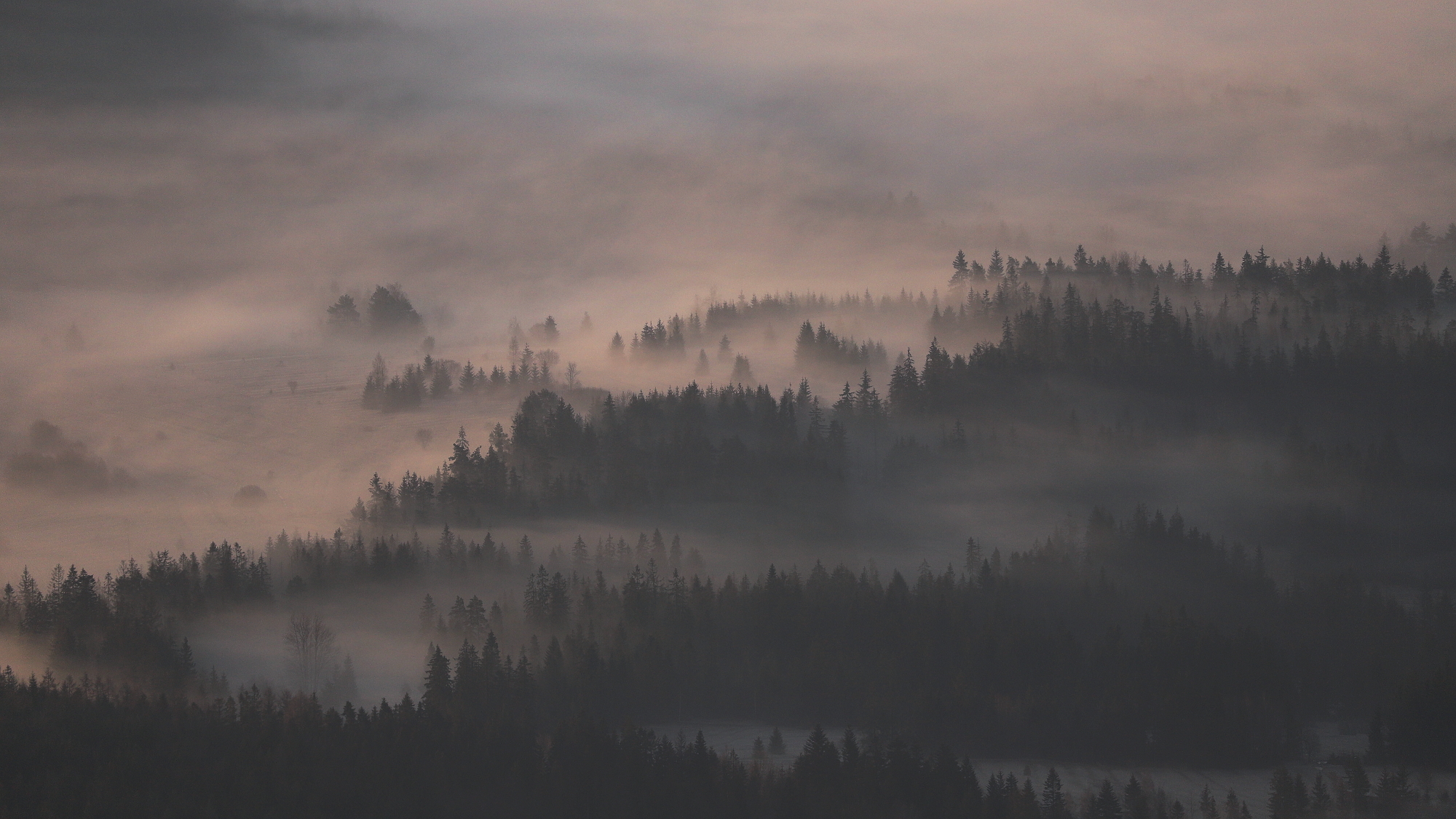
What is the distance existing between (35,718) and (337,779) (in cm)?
3628

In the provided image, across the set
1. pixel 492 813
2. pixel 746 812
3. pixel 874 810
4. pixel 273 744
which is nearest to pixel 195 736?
pixel 273 744

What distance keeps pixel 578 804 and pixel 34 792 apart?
208 feet

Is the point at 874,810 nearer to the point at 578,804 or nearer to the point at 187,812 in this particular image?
the point at 578,804

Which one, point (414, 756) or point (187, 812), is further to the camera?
point (414, 756)

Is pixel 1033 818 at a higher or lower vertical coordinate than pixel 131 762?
lower

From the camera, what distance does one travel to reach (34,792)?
176m

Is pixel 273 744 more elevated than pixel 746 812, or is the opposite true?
pixel 273 744

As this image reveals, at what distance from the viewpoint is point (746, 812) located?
199500 mm

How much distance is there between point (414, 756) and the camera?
199125mm

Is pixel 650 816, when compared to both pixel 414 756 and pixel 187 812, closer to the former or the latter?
pixel 414 756

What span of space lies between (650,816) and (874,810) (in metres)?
28.3

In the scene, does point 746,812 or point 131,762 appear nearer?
point 131,762

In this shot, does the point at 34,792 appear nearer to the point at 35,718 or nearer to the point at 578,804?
the point at 35,718

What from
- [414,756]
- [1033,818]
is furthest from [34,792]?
[1033,818]
